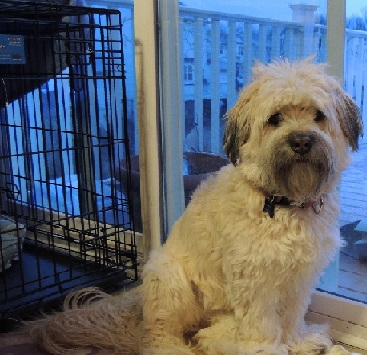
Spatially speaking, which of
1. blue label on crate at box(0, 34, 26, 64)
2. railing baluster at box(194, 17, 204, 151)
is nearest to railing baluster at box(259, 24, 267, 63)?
railing baluster at box(194, 17, 204, 151)

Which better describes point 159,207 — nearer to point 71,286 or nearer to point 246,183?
point 71,286

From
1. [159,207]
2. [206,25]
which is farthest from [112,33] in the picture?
[159,207]

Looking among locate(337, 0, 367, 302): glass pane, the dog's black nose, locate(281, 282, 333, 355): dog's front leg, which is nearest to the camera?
the dog's black nose

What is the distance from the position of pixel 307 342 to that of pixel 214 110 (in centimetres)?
108

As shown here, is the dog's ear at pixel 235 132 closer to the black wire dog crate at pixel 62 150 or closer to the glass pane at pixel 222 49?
the glass pane at pixel 222 49

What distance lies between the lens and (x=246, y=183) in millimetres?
1618

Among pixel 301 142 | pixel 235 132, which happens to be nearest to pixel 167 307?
pixel 235 132

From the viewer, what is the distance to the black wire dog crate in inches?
87.2

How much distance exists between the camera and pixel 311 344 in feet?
5.73

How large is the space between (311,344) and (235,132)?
78 cm

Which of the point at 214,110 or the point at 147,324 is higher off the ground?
the point at 214,110

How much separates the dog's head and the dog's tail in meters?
0.76

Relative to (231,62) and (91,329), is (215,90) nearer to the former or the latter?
(231,62)

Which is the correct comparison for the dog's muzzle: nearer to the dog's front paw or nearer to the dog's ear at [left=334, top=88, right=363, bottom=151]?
the dog's ear at [left=334, top=88, right=363, bottom=151]
